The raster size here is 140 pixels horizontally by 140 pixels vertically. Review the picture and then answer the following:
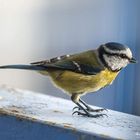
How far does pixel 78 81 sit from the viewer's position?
2.51m

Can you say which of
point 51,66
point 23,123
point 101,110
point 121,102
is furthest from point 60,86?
point 121,102

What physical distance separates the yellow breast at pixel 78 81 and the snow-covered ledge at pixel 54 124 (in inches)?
18.9

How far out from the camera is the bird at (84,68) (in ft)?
8.16

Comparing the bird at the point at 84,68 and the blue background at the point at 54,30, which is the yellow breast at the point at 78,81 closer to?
the bird at the point at 84,68

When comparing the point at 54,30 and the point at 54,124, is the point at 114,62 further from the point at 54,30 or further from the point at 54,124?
the point at 54,30

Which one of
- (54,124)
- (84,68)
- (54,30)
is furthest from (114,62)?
(54,30)

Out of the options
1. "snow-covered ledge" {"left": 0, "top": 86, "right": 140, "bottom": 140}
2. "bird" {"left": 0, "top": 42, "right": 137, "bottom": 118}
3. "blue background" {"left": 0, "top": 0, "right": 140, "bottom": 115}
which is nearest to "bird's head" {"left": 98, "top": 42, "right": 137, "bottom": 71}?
"bird" {"left": 0, "top": 42, "right": 137, "bottom": 118}

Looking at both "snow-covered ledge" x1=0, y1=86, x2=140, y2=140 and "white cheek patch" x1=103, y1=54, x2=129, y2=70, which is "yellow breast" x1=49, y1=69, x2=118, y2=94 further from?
"snow-covered ledge" x1=0, y1=86, x2=140, y2=140

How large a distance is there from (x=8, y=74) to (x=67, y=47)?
0.52m

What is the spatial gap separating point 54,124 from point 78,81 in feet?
2.79

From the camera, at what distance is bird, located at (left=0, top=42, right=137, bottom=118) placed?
2486mm

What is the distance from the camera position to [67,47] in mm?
4691

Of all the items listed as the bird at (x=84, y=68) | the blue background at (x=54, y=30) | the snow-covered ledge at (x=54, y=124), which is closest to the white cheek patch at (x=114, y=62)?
the bird at (x=84, y=68)

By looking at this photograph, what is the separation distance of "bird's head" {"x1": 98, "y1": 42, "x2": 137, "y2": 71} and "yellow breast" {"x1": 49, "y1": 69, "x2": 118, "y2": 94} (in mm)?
61
